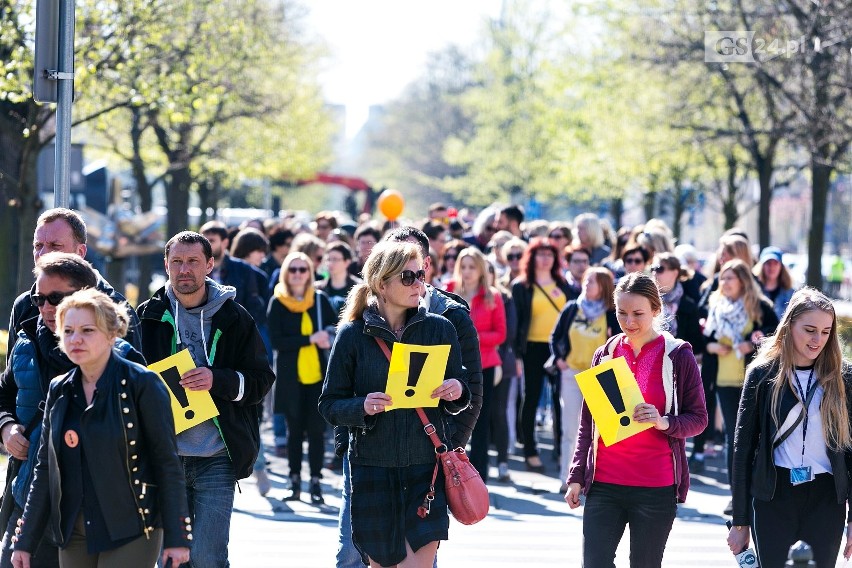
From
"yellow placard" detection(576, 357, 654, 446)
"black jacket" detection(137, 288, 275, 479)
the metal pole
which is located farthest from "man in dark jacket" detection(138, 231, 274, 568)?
the metal pole

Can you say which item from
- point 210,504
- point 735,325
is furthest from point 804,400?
point 735,325

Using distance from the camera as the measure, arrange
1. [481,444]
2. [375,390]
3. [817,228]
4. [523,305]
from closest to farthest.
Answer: [375,390], [481,444], [523,305], [817,228]

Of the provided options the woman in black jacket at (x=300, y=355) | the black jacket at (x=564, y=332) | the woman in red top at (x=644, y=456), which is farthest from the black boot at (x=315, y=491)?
the woman in red top at (x=644, y=456)

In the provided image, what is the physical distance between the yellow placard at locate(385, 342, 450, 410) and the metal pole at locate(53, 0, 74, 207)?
2.96 meters

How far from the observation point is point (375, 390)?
5.53 metres

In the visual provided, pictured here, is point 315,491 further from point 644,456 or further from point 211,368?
point 644,456

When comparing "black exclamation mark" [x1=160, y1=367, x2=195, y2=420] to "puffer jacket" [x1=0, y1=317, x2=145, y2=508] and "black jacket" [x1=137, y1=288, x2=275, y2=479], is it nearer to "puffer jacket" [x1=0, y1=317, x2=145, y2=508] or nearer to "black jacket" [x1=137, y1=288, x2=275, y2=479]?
"black jacket" [x1=137, y1=288, x2=275, y2=479]

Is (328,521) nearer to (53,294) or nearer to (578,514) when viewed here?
(578,514)

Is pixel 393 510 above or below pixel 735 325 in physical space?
below

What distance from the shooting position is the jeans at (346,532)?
5863 millimetres

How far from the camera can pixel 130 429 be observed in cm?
474

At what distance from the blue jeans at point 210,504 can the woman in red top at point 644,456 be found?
155cm

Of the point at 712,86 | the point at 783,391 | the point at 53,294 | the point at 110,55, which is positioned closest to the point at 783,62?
the point at 712,86

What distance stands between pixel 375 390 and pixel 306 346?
5228mm
